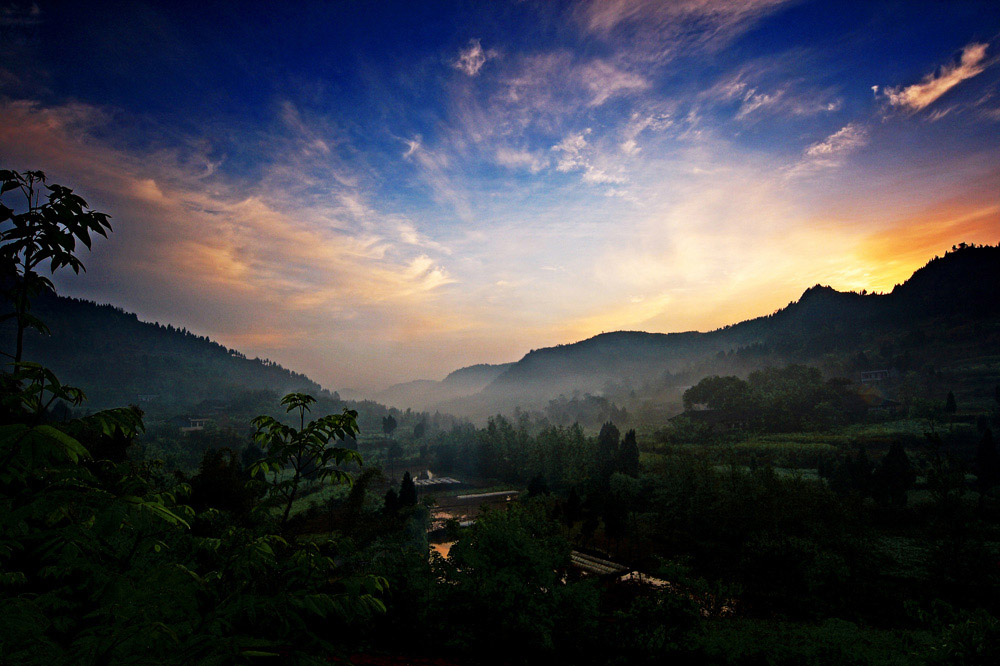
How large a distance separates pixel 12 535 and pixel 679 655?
1376 centimetres

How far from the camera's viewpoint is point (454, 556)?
12891mm

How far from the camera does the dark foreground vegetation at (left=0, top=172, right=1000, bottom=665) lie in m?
3.34

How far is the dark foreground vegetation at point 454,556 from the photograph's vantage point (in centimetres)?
334

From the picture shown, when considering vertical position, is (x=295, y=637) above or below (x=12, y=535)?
below

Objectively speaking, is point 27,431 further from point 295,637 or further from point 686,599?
point 686,599

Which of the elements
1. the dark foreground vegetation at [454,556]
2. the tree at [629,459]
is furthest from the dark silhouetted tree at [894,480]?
the tree at [629,459]

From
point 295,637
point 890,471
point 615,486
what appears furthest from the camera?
point 615,486

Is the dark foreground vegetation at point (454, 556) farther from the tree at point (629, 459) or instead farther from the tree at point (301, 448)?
the tree at point (629, 459)

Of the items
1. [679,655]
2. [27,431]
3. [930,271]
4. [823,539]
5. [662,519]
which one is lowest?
[662,519]

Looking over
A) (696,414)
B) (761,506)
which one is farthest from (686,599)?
(696,414)

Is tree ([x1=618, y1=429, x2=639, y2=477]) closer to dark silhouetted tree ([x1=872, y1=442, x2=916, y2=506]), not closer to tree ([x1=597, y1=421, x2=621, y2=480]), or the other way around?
tree ([x1=597, y1=421, x2=621, y2=480])

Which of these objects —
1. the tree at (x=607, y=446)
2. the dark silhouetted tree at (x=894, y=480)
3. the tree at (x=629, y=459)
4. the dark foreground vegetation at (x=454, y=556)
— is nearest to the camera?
the dark foreground vegetation at (x=454, y=556)

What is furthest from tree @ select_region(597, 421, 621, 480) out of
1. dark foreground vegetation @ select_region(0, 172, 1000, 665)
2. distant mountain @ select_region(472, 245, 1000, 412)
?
distant mountain @ select_region(472, 245, 1000, 412)

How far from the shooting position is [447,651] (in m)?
11.5
